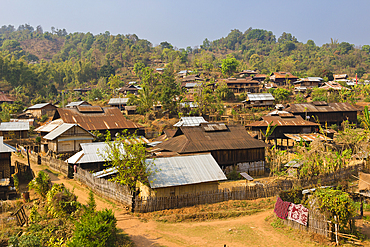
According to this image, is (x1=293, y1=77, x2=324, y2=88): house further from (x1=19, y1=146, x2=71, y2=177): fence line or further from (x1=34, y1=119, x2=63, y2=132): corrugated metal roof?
(x1=19, y1=146, x2=71, y2=177): fence line

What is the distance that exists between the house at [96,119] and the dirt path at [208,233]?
2730 cm

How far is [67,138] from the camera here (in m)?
35.7

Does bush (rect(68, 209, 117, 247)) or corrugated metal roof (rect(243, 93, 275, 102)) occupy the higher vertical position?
corrugated metal roof (rect(243, 93, 275, 102))

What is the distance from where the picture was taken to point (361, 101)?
6906 cm

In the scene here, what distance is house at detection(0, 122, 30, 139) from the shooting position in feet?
148

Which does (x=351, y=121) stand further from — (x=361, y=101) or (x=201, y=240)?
(x=201, y=240)

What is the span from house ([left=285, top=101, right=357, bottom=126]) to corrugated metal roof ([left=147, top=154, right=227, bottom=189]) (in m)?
36.9

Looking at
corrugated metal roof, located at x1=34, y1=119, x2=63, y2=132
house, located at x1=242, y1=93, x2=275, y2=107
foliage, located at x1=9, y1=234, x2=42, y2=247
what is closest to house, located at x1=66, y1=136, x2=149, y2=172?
corrugated metal roof, located at x1=34, y1=119, x2=63, y2=132

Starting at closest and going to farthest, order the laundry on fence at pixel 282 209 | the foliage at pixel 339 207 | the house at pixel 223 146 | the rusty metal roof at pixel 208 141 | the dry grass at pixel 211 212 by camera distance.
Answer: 1. the foliage at pixel 339 207
2. the laundry on fence at pixel 282 209
3. the dry grass at pixel 211 212
4. the rusty metal roof at pixel 208 141
5. the house at pixel 223 146

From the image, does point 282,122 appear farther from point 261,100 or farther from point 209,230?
point 209,230

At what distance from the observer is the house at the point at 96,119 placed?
4406cm

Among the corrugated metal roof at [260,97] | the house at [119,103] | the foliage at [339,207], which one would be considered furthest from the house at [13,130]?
the corrugated metal roof at [260,97]

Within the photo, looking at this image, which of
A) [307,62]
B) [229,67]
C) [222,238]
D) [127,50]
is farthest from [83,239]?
[307,62]

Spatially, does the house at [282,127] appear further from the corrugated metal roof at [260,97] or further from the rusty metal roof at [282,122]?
the corrugated metal roof at [260,97]
